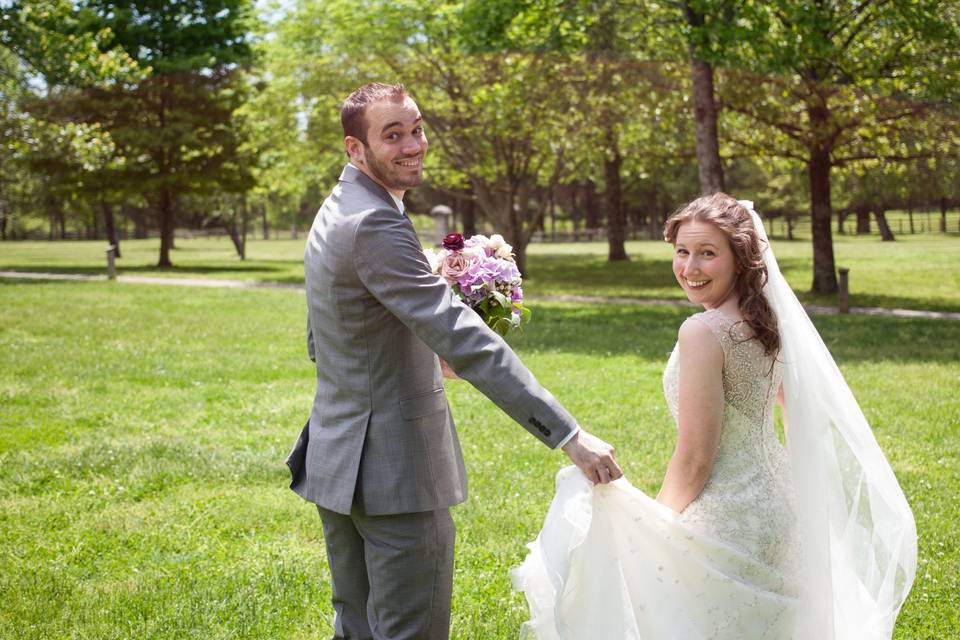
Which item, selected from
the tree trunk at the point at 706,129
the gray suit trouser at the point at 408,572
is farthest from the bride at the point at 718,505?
the tree trunk at the point at 706,129

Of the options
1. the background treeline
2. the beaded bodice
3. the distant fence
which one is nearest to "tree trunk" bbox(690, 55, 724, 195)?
the background treeline

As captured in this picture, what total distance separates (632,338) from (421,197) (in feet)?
124

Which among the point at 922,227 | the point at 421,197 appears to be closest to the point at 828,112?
the point at 421,197

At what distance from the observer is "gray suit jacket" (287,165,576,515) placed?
307 centimetres

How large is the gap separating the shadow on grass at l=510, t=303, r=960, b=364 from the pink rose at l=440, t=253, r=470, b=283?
943 centimetres

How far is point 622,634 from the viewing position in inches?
131

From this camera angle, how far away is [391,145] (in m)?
3.27

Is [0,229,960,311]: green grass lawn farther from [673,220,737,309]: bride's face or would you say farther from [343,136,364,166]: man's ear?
[343,136,364,166]: man's ear

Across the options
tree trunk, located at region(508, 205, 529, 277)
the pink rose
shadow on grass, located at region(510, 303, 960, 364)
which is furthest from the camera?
tree trunk, located at region(508, 205, 529, 277)

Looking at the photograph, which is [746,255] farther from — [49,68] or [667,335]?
[49,68]

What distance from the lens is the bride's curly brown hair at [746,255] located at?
3.44 metres

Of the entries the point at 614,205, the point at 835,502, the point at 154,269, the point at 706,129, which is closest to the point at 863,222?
the point at 614,205

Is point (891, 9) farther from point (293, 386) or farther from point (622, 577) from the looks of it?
point (622, 577)

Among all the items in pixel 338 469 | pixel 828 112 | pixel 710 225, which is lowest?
pixel 338 469
